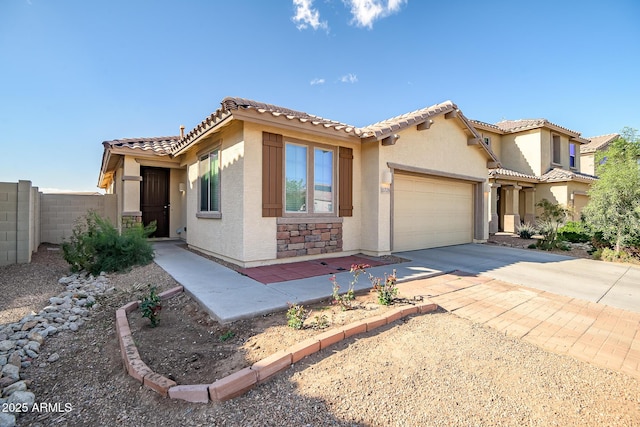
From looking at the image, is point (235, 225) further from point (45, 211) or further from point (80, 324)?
point (45, 211)

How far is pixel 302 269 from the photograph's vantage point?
654 cm

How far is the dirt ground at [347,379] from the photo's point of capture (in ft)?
7.23

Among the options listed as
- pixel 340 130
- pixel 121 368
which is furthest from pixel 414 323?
pixel 340 130

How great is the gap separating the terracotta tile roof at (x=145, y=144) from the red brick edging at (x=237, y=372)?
7610 millimetres

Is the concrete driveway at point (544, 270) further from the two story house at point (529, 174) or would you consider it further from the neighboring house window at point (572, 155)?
the neighboring house window at point (572, 155)

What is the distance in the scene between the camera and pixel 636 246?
29.8 ft

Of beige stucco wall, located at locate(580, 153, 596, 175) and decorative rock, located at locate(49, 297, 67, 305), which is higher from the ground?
beige stucco wall, located at locate(580, 153, 596, 175)

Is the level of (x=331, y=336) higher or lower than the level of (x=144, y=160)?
lower

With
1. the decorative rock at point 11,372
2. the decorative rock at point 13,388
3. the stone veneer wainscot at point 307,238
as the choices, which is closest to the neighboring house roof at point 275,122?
the stone veneer wainscot at point 307,238

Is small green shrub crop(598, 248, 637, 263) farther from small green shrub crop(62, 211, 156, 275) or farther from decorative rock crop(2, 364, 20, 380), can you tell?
decorative rock crop(2, 364, 20, 380)

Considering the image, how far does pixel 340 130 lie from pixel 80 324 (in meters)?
6.26

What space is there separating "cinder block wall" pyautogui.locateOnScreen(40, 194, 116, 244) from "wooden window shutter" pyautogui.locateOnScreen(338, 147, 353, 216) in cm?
752

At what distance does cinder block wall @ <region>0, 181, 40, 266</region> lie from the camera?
6.68m

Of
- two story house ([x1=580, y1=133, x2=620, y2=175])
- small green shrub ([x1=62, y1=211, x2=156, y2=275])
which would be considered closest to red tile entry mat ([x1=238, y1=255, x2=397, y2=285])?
small green shrub ([x1=62, y1=211, x2=156, y2=275])
